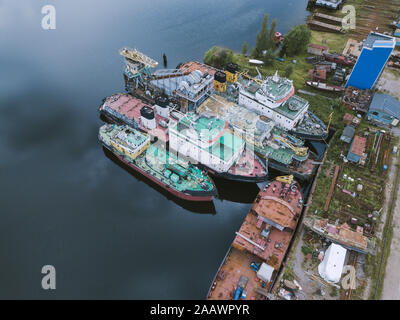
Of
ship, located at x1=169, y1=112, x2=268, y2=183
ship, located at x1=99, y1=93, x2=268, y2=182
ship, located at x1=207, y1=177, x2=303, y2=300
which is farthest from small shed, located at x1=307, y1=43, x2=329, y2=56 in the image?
ship, located at x1=207, y1=177, x2=303, y2=300

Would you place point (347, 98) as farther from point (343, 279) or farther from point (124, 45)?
point (124, 45)

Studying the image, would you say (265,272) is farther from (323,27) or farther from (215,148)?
(323,27)

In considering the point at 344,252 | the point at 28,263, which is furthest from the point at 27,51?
the point at 344,252

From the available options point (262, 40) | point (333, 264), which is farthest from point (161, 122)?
point (262, 40)

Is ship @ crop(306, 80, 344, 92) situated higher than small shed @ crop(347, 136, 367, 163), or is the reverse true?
ship @ crop(306, 80, 344, 92)

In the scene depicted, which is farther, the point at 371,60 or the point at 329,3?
the point at 329,3

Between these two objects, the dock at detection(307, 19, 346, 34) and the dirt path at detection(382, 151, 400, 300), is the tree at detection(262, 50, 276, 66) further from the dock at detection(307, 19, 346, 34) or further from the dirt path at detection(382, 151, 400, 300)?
the dirt path at detection(382, 151, 400, 300)
